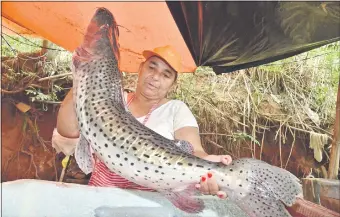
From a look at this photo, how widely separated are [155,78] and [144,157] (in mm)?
315

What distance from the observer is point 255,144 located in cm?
194

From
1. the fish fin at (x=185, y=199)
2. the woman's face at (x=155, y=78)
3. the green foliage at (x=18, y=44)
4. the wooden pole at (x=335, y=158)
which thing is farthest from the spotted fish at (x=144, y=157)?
the green foliage at (x=18, y=44)

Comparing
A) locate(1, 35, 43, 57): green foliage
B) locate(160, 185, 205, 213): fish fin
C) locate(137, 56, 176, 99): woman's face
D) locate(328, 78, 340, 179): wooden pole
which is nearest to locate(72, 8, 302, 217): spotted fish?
locate(160, 185, 205, 213): fish fin

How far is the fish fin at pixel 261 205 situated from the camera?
1.12 m

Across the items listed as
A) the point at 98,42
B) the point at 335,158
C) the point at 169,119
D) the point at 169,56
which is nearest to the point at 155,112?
the point at 169,119

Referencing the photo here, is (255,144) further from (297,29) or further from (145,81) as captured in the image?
(145,81)

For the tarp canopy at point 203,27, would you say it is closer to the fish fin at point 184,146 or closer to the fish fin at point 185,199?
the fish fin at point 184,146

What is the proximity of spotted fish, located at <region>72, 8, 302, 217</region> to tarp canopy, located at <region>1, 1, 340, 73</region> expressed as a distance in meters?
0.31

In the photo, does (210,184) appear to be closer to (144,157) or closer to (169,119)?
(144,157)

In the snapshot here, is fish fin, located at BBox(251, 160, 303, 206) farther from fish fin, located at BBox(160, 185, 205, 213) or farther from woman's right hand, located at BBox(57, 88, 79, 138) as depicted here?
woman's right hand, located at BBox(57, 88, 79, 138)

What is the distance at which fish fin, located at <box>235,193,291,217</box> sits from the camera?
3.66ft

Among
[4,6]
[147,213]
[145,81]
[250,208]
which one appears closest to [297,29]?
[145,81]

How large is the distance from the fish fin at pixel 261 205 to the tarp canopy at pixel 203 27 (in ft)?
2.02

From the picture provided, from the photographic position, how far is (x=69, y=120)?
1.29m
